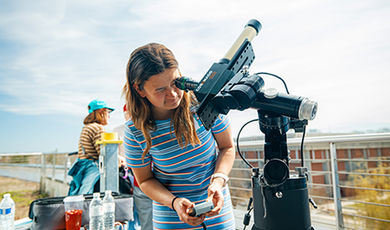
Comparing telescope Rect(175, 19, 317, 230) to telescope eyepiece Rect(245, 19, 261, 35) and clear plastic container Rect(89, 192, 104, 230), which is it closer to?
telescope eyepiece Rect(245, 19, 261, 35)

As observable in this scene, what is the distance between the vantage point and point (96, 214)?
133 cm

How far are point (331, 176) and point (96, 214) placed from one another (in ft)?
6.80

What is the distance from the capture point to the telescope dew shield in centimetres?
71

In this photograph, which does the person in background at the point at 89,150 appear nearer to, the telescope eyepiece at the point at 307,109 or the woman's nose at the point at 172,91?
the woman's nose at the point at 172,91

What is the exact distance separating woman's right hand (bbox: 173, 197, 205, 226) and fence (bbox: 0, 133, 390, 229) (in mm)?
240

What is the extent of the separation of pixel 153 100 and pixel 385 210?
3917mm

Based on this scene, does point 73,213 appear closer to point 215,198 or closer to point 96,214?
point 96,214

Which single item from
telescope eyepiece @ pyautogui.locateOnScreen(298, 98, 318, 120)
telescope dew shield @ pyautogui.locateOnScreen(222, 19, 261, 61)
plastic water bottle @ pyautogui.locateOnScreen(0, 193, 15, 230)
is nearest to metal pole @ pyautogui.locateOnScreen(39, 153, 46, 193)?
plastic water bottle @ pyautogui.locateOnScreen(0, 193, 15, 230)

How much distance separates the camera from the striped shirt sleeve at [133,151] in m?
1.05

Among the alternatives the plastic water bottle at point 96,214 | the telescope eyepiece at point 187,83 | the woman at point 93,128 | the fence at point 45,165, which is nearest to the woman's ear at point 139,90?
the telescope eyepiece at point 187,83

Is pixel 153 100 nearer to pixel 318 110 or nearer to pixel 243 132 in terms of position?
pixel 243 132

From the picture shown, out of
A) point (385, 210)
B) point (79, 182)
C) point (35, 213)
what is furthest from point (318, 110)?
point (385, 210)

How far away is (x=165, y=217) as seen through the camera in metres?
1.05

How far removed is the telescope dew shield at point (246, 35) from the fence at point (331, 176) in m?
0.30
